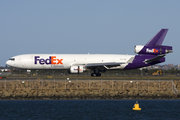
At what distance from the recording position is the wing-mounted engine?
64.3m

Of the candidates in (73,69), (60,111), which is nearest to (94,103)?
(60,111)

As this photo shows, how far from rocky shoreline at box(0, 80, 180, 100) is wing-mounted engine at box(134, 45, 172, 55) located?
14.5 m

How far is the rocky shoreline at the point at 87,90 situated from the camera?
44969 mm

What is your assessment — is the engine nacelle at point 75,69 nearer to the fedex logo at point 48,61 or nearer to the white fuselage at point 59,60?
the white fuselage at point 59,60

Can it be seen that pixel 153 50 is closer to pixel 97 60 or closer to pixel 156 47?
pixel 156 47

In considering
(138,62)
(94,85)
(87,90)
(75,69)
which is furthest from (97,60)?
(87,90)

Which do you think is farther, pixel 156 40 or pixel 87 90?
pixel 156 40

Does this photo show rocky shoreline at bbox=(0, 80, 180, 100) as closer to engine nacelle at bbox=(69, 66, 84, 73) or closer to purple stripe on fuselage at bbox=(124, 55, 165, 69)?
engine nacelle at bbox=(69, 66, 84, 73)

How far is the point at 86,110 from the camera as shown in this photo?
36188 millimetres

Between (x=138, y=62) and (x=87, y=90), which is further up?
(x=138, y=62)

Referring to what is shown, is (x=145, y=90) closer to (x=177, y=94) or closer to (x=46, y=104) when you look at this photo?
(x=177, y=94)

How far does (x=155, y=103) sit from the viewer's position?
4103 cm

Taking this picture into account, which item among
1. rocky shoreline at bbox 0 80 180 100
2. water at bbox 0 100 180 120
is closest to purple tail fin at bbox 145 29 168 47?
rocky shoreline at bbox 0 80 180 100

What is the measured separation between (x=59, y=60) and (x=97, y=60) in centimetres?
776
